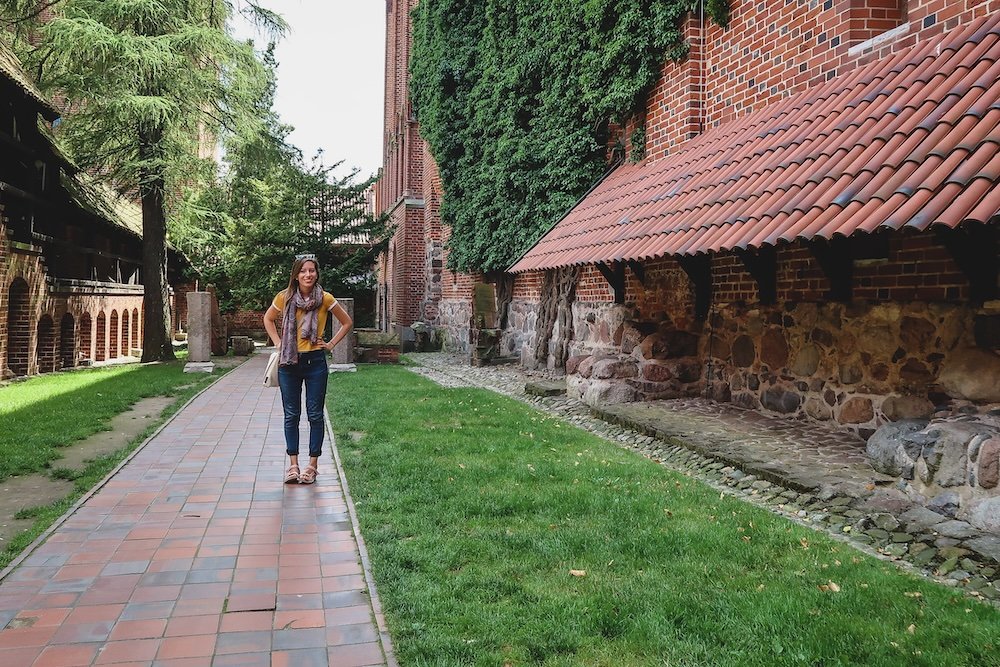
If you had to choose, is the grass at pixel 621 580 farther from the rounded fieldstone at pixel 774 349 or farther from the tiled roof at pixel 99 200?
the tiled roof at pixel 99 200

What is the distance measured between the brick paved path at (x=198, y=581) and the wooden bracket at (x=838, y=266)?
15.2ft

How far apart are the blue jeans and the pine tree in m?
Result: 10.9

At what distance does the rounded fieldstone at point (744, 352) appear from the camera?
27.1 feet

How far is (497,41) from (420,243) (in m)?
10.5

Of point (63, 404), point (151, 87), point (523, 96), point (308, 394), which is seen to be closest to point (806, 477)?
point (308, 394)

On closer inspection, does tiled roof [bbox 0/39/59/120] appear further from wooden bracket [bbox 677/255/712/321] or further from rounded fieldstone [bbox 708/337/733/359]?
rounded fieldstone [bbox 708/337/733/359]

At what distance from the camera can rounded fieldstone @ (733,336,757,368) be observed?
8250 mm

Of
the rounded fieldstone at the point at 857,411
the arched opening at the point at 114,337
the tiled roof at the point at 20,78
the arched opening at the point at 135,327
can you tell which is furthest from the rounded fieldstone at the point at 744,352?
the arched opening at the point at 135,327

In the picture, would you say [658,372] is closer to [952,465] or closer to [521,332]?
[952,465]

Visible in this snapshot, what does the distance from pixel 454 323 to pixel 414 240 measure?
555 cm

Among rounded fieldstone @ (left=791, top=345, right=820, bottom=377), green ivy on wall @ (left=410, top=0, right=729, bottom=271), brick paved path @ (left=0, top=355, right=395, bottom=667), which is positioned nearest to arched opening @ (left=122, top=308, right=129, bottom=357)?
green ivy on wall @ (left=410, top=0, right=729, bottom=271)

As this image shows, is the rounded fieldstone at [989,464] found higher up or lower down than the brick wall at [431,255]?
lower down

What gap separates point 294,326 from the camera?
19.0ft

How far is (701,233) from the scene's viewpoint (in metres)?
6.56
